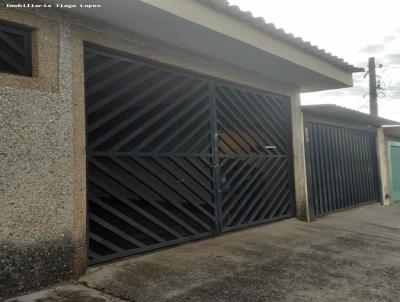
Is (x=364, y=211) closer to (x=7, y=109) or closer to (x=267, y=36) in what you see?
(x=267, y=36)

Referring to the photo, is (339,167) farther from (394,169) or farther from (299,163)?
(394,169)

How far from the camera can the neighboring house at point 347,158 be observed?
866cm

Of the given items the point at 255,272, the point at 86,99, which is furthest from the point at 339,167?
the point at 86,99

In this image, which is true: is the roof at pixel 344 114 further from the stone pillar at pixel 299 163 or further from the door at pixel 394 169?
the door at pixel 394 169

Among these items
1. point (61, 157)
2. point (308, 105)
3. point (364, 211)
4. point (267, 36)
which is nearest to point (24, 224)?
point (61, 157)

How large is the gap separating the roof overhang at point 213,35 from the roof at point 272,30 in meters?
0.06

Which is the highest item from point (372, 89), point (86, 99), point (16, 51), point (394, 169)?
point (372, 89)

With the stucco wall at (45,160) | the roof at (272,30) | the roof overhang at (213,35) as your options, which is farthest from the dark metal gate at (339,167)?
the stucco wall at (45,160)

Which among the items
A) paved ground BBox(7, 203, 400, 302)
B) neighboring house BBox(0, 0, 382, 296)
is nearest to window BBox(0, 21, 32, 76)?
neighboring house BBox(0, 0, 382, 296)

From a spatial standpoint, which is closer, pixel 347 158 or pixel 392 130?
pixel 347 158

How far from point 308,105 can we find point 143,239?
4.69 m

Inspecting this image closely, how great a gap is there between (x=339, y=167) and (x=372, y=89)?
16.1 meters

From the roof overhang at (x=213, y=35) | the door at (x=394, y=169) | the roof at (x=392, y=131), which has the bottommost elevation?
the door at (x=394, y=169)

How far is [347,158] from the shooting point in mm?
10180
